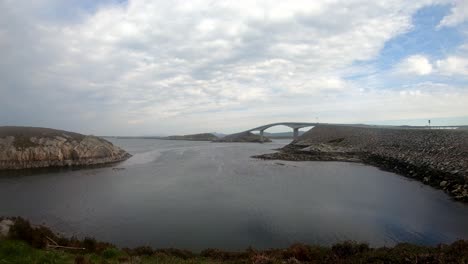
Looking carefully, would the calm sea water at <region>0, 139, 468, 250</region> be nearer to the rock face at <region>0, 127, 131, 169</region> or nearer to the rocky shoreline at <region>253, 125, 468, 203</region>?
the rocky shoreline at <region>253, 125, 468, 203</region>

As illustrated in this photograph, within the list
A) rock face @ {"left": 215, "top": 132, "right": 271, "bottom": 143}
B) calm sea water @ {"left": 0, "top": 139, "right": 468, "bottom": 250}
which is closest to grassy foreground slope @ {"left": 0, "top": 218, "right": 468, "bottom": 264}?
calm sea water @ {"left": 0, "top": 139, "right": 468, "bottom": 250}

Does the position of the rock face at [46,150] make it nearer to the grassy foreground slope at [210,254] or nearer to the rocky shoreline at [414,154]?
the rocky shoreline at [414,154]

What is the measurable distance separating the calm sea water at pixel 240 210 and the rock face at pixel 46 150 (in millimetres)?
10585

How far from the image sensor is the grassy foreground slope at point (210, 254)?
7973mm

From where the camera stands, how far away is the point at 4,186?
2869 centimetres

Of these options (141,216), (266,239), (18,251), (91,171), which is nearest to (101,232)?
(141,216)

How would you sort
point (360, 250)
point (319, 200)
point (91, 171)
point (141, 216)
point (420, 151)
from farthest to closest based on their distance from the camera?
point (91, 171) → point (420, 151) → point (319, 200) → point (141, 216) → point (360, 250)

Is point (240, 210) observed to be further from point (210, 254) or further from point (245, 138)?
point (245, 138)

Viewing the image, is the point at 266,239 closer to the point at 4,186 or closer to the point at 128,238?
the point at 128,238

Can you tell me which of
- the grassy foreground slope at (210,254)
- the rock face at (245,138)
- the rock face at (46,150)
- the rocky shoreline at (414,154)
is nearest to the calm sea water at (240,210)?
the rocky shoreline at (414,154)

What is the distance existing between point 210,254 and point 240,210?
25.3 feet

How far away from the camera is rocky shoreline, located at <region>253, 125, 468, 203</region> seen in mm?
24109

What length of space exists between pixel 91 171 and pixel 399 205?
38.4 metres

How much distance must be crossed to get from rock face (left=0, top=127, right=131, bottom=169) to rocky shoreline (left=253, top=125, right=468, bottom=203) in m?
34.3
